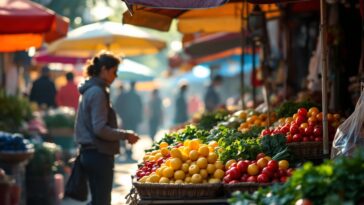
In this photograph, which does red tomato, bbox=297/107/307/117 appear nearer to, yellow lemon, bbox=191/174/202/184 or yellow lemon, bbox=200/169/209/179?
yellow lemon, bbox=200/169/209/179

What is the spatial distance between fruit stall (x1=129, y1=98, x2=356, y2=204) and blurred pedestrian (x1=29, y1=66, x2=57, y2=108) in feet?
32.7

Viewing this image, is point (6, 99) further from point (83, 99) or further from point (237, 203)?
point (237, 203)

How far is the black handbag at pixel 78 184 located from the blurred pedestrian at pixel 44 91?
9389 millimetres

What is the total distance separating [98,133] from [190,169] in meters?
2.16

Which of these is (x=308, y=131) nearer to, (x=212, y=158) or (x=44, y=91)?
(x=212, y=158)

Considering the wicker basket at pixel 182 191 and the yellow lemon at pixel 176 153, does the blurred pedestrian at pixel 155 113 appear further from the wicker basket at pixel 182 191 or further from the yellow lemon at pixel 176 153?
the wicker basket at pixel 182 191

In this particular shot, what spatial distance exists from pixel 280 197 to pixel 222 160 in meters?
1.76

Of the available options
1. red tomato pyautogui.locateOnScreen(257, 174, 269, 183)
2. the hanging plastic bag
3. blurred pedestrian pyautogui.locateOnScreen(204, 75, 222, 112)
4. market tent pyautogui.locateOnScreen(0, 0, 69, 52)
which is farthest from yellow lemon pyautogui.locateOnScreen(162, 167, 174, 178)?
blurred pedestrian pyautogui.locateOnScreen(204, 75, 222, 112)

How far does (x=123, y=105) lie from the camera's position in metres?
23.8

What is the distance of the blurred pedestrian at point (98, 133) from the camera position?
8.48 metres

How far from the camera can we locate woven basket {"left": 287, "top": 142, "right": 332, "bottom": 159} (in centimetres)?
741

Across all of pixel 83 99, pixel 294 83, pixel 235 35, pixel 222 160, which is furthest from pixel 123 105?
pixel 222 160

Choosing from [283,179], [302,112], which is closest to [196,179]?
[283,179]

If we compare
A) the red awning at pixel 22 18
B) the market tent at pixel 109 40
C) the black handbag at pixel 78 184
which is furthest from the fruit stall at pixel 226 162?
the market tent at pixel 109 40
